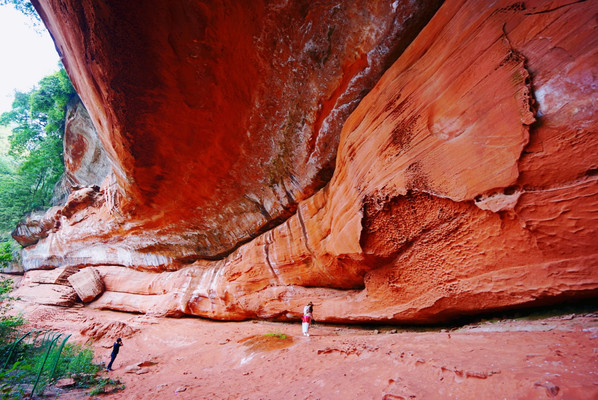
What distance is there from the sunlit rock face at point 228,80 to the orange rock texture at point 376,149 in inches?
1.4

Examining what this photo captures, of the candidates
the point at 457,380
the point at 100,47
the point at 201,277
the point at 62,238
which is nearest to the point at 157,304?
the point at 201,277

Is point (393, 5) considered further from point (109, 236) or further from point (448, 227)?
point (109, 236)

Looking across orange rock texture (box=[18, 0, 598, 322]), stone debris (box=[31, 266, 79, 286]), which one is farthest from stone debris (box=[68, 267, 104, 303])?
orange rock texture (box=[18, 0, 598, 322])

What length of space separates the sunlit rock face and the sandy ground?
3739 millimetres

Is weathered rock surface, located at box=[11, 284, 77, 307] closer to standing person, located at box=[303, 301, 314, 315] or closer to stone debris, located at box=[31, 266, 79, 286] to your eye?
stone debris, located at box=[31, 266, 79, 286]

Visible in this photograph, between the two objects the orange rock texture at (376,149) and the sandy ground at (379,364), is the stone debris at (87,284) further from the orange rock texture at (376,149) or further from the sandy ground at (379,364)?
the orange rock texture at (376,149)

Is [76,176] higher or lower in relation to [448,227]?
higher

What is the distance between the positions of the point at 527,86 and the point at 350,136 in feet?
8.79

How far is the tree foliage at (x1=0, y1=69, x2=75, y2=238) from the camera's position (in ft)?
53.3

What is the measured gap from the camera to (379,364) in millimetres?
3102

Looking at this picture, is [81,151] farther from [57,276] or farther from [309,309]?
[309,309]

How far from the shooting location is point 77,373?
5.37m

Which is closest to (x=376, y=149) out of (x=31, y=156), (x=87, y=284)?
(x=87, y=284)

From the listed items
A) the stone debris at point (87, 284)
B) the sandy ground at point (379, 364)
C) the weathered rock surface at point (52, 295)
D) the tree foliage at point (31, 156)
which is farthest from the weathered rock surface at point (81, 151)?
the sandy ground at point (379, 364)
